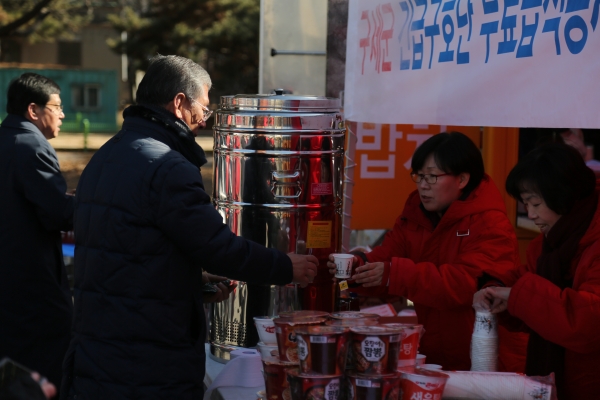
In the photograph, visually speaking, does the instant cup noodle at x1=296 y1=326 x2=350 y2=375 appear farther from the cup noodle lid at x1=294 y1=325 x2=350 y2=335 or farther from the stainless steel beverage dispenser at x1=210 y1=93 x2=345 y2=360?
the stainless steel beverage dispenser at x1=210 y1=93 x2=345 y2=360

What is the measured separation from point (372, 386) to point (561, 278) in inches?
34.5

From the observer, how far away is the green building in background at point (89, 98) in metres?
25.5

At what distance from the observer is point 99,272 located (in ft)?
9.23

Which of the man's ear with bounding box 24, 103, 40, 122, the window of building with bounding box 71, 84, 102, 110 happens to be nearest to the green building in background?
the window of building with bounding box 71, 84, 102, 110

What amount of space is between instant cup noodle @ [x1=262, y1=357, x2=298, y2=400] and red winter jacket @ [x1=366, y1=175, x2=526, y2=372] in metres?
0.92

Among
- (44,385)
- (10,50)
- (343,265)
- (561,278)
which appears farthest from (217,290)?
(10,50)

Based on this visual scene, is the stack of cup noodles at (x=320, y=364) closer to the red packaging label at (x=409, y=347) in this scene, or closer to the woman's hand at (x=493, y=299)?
the red packaging label at (x=409, y=347)

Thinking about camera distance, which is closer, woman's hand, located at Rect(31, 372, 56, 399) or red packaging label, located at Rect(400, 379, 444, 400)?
woman's hand, located at Rect(31, 372, 56, 399)

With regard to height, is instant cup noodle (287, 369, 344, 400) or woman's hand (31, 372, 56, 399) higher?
woman's hand (31, 372, 56, 399)

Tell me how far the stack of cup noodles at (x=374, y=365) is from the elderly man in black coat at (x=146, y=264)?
721 millimetres

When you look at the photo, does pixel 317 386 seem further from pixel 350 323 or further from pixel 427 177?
pixel 427 177

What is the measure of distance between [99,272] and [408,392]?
1219 millimetres

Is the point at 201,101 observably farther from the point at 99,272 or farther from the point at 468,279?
the point at 468,279

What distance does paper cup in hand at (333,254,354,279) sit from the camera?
3.22 m
